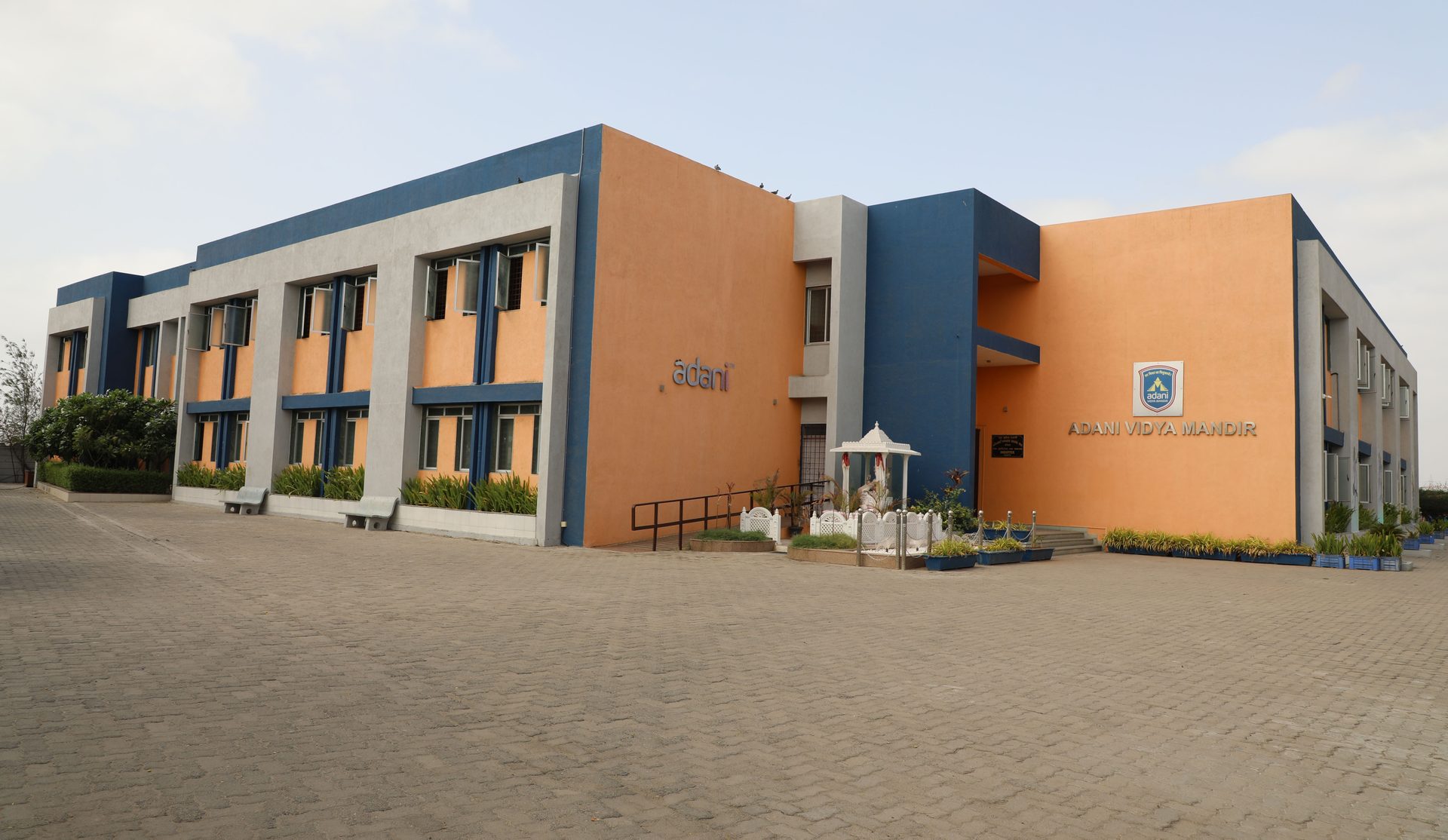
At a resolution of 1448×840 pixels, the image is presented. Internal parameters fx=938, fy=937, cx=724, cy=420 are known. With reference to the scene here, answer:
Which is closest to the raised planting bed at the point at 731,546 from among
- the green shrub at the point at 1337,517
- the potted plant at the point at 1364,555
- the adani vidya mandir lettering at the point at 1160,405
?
the adani vidya mandir lettering at the point at 1160,405

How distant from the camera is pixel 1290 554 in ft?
65.9

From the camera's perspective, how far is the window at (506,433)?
20172 mm

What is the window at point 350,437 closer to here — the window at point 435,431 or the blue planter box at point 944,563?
the window at point 435,431

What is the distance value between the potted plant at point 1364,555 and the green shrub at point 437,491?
18858mm

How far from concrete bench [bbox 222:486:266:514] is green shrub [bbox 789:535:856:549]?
54.8ft

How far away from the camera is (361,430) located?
2444 centimetres

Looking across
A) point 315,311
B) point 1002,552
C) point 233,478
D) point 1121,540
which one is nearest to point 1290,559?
point 1121,540

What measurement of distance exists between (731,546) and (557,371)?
485cm

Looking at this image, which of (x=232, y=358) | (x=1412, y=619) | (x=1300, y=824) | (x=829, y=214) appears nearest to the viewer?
(x=1300, y=824)

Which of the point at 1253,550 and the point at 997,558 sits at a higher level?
the point at 1253,550

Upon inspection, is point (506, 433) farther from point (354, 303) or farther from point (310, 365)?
point (310, 365)

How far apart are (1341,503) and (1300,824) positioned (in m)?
22.8

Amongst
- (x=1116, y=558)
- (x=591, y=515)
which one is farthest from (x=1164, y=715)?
(x=1116, y=558)

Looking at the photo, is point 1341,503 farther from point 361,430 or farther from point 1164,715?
point 361,430
